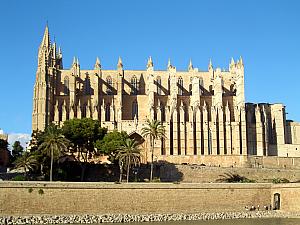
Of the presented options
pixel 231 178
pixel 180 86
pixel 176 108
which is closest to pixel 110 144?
pixel 231 178

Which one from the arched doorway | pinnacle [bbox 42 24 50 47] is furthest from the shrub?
pinnacle [bbox 42 24 50 47]

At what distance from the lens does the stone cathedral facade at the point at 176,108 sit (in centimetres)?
6788

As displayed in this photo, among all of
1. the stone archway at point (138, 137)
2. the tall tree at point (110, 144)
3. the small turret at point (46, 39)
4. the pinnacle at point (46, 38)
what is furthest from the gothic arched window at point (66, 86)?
the tall tree at point (110, 144)

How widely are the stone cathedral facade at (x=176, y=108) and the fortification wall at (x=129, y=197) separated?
57.1 ft

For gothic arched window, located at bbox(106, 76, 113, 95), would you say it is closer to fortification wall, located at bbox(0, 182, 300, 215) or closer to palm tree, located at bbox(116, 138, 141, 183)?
palm tree, located at bbox(116, 138, 141, 183)

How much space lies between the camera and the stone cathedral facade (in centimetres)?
6788

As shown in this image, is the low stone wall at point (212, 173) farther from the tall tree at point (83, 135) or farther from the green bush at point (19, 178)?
the green bush at point (19, 178)

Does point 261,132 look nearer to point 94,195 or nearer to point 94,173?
point 94,173

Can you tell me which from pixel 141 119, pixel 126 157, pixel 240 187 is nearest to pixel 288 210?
pixel 240 187

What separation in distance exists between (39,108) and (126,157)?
20514mm

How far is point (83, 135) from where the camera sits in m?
56.2

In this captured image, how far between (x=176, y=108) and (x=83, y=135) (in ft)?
59.9

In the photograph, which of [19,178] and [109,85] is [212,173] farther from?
[109,85]

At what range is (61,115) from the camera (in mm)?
68938
